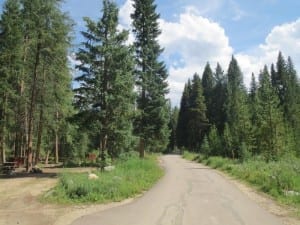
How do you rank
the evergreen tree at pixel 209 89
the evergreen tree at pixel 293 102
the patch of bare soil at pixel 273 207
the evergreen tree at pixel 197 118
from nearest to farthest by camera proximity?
the patch of bare soil at pixel 273 207 < the evergreen tree at pixel 293 102 < the evergreen tree at pixel 197 118 < the evergreen tree at pixel 209 89

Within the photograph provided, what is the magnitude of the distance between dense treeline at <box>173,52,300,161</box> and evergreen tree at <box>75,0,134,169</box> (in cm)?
2027

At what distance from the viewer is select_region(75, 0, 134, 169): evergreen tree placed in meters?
26.3

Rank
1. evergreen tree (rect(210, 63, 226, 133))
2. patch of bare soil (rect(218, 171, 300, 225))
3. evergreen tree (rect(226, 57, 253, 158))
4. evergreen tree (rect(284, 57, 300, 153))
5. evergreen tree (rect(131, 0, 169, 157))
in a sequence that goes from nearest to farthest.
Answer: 1. patch of bare soil (rect(218, 171, 300, 225))
2. evergreen tree (rect(131, 0, 169, 157))
3. evergreen tree (rect(226, 57, 253, 158))
4. evergreen tree (rect(284, 57, 300, 153))
5. evergreen tree (rect(210, 63, 226, 133))

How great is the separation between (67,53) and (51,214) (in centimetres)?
1963

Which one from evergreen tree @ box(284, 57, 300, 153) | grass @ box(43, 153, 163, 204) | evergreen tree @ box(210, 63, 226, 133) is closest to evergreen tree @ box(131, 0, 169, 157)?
grass @ box(43, 153, 163, 204)

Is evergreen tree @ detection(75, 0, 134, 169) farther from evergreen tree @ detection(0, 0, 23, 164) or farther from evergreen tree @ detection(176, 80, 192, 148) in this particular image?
evergreen tree @ detection(176, 80, 192, 148)

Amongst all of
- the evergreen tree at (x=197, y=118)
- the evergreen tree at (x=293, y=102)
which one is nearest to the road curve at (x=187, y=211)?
the evergreen tree at (x=293, y=102)

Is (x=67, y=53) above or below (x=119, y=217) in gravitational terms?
above

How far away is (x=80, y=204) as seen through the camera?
13906mm

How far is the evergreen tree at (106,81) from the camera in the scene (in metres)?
26.3

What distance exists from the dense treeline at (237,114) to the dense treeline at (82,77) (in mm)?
11669

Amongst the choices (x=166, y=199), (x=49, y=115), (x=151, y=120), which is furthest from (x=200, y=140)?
(x=166, y=199)

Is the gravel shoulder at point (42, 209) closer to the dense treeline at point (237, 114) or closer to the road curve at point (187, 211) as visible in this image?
the road curve at point (187, 211)

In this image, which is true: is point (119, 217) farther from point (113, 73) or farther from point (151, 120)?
point (151, 120)
